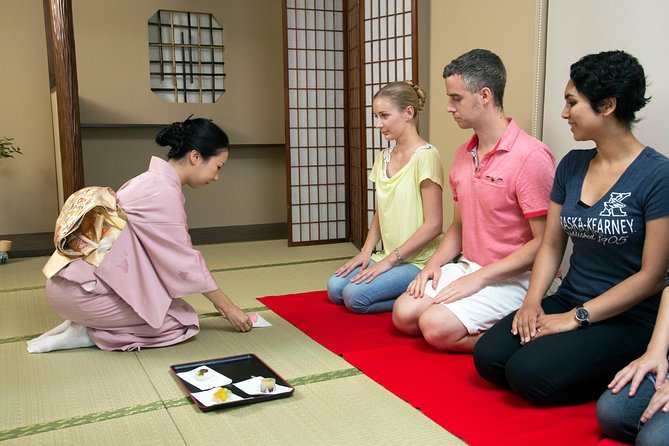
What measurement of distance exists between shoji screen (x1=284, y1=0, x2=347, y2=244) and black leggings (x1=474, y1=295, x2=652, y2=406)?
11.1 feet

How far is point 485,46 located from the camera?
140 inches

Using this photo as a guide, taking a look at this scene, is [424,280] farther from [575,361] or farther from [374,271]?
[575,361]

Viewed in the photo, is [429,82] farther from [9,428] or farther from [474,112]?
[9,428]

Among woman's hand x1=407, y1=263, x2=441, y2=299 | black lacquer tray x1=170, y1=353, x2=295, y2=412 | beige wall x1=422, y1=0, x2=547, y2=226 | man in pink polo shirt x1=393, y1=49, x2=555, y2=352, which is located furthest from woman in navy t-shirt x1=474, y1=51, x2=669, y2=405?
beige wall x1=422, y1=0, x2=547, y2=226

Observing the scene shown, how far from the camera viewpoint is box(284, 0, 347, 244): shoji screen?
205 inches

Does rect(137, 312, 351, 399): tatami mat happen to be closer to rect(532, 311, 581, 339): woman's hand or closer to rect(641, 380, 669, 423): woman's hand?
rect(532, 311, 581, 339): woman's hand

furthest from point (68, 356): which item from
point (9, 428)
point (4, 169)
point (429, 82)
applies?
point (4, 169)

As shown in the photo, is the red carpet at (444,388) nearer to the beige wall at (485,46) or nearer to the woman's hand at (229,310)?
the woman's hand at (229,310)

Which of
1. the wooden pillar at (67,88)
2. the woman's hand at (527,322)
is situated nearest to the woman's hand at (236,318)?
the woman's hand at (527,322)

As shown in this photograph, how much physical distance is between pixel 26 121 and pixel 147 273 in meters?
3.80

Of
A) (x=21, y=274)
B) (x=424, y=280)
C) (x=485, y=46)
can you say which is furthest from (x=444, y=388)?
(x=21, y=274)

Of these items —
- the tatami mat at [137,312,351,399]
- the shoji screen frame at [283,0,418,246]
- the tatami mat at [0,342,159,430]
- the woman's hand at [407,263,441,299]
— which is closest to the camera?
the tatami mat at [0,342,159,430]

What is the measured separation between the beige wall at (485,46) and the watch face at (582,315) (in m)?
1.40

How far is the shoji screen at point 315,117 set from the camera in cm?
520
